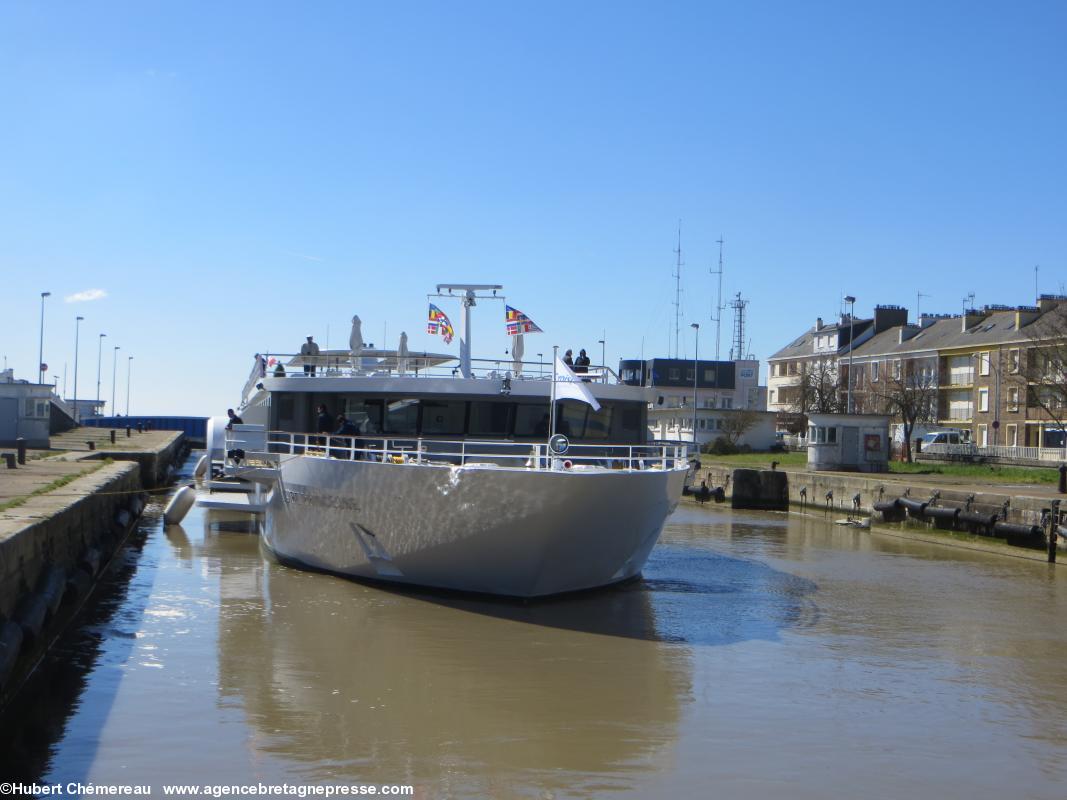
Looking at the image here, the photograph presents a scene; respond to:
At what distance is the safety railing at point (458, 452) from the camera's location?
16.4 metres

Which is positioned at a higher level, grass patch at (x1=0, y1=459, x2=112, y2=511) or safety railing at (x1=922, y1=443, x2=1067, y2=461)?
safety railing at (x1=922, y1=443, x2=1067, y2=461)

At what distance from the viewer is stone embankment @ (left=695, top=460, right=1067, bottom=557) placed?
26.0 metres

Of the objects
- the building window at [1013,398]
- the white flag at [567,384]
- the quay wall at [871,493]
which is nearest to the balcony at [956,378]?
the building window at [1013,398]

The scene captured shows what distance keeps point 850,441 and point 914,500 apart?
12161 mm

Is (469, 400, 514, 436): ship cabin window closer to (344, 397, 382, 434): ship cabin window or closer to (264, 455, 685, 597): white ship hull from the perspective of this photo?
(344, 397, 382, 434): ship cabin window

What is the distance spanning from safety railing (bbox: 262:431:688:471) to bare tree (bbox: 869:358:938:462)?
40.7 m

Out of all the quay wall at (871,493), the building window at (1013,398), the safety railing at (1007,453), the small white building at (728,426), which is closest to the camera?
the quay wall at (871,493)

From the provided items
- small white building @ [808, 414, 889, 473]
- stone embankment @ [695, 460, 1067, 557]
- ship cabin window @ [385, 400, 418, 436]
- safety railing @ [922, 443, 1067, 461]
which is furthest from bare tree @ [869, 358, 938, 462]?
ship cabin window @ [385, 400, 418, 436]

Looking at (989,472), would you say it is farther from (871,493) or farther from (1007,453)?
(871,493)

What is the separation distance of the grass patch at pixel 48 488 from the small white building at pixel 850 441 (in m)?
25.3

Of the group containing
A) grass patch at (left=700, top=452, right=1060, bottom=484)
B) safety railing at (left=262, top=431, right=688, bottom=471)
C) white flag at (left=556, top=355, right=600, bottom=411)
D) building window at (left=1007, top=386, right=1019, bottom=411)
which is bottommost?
grass patch at (left=700, top=452, right=1060, bottom=484)

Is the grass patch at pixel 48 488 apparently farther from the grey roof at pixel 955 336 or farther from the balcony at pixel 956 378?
the balcony at pixel 956 378

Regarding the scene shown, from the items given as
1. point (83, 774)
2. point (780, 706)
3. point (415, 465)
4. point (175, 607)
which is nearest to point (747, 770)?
point (780, 706)

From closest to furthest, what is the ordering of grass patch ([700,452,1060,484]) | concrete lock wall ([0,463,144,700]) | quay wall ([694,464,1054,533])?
concrete lock wall ([0,463,144,700]), quay wall ([694,464,1054,533]), grass patch ([700,452,1060,484])
